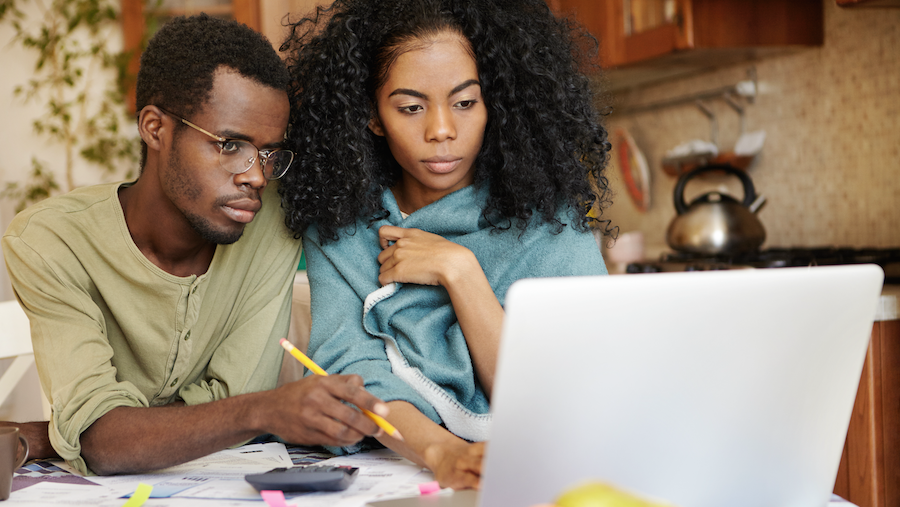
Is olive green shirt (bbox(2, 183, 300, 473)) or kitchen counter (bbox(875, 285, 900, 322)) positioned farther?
kitchen counter (bbox(875, 285, 900, 322))

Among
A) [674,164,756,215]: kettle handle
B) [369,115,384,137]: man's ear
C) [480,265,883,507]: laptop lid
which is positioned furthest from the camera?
[674,164,756,215]: kettle handle

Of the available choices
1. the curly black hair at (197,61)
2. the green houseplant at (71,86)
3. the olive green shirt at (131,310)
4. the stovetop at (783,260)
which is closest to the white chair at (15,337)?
the olive green shirt at (131,310)

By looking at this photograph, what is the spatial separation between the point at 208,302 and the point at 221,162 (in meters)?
0.22

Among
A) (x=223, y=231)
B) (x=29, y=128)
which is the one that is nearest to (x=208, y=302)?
(x=223, y=231)

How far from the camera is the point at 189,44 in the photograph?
1057 mm

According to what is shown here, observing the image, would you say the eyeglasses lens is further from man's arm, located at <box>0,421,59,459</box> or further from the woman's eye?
man's arm, located at <box>0,421,59,459</box>

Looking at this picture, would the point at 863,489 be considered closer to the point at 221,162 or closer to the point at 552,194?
the point at 552,194

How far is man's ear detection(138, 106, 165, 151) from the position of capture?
1079 mm

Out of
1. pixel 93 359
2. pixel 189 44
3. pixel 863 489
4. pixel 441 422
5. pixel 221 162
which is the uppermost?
pixel 189 44

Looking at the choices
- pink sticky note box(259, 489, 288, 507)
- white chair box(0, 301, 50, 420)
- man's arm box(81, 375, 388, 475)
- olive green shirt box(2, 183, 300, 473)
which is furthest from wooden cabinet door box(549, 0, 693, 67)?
pink sticky note box(259, 489, 288, 507)

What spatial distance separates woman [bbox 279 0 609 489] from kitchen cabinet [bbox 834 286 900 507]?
0.68m

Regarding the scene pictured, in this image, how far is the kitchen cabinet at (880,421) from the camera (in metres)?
1.44

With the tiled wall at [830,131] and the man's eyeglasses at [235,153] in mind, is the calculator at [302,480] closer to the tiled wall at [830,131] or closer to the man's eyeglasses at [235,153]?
the man's eyeglasses at [235,153]

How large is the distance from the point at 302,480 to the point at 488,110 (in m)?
0.64
